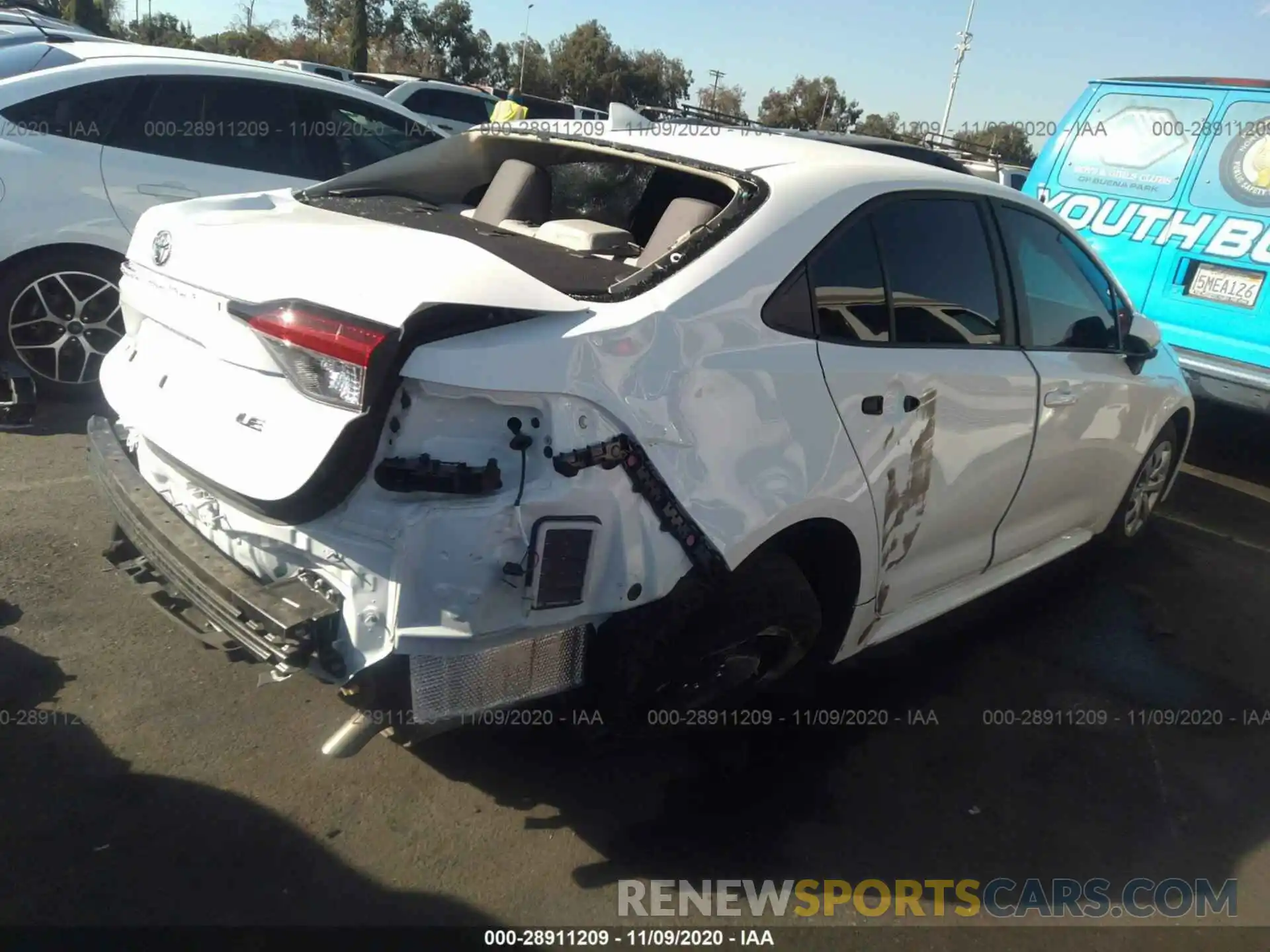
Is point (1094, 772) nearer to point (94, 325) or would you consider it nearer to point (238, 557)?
point (238, 557)

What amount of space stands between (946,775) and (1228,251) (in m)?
4.75

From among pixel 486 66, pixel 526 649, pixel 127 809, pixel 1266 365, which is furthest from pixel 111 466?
pixel 486 66

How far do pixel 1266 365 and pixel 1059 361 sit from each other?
3.28m

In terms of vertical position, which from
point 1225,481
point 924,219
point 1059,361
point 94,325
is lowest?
point 1225,481

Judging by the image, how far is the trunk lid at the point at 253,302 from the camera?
7.44 feet

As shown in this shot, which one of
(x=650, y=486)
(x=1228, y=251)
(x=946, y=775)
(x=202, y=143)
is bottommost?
(x=946, y=775)

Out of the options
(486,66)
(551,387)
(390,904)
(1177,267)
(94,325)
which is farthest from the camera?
(486,66)

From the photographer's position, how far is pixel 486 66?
54906 millimetres

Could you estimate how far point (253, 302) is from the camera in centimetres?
244

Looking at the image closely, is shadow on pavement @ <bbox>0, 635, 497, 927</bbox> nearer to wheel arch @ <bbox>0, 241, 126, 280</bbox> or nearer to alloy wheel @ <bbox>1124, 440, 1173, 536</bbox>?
wheel arch @ <bbox>0, 241, 126, 280</bbox>

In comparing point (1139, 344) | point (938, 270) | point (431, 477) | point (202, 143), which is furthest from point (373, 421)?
point (202, 143)

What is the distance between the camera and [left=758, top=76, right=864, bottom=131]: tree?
4269 centimetres

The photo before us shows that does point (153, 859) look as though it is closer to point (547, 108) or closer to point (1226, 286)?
point (1226, 286)

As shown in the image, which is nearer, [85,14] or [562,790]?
[562,790]
